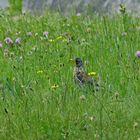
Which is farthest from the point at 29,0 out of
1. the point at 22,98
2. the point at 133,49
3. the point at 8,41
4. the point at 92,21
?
the point at 22,98

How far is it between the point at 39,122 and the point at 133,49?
2186mm

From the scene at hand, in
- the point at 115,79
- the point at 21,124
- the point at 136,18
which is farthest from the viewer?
the point at 136,18

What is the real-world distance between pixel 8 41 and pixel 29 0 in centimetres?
751

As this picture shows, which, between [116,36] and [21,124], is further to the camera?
[116,36]

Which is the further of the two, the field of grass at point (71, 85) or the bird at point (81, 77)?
the bird at point (81, 77)

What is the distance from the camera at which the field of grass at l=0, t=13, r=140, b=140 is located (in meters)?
3.25

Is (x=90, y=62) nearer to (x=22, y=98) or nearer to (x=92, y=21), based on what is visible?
(x=22, y=98)

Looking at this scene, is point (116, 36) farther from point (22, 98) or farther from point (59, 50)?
point (22, 98)

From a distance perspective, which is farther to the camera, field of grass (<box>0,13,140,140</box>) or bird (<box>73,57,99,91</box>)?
bird (<box>73,57,99,91</box>)

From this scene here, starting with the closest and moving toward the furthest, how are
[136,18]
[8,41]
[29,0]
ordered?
[8,41] → [136,18] → [29,0]

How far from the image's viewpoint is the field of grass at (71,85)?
3250mm

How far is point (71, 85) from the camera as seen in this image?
3.97m

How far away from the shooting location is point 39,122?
330cm

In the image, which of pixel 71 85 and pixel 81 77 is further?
pixel 81 77
